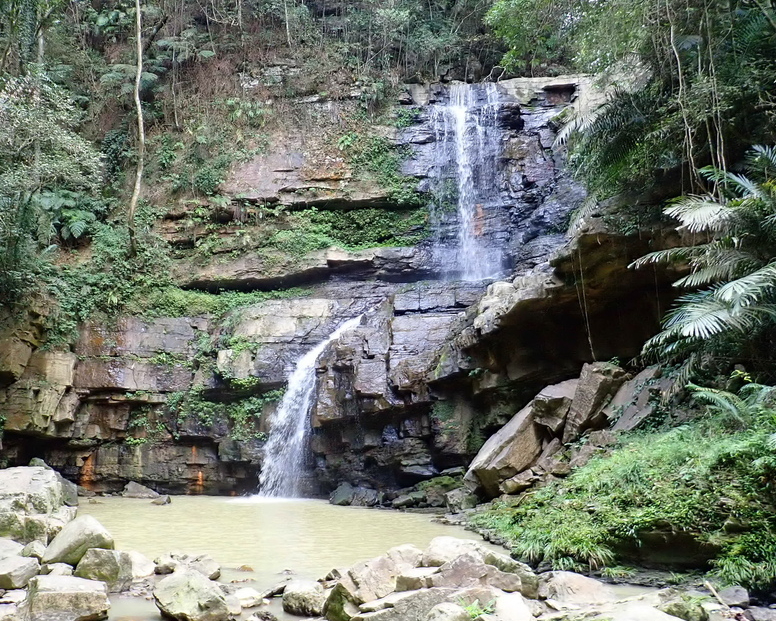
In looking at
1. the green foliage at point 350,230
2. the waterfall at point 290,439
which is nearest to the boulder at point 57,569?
the waterfall at point 290,439

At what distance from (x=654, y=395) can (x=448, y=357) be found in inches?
175

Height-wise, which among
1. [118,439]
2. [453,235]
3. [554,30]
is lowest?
[118,439]

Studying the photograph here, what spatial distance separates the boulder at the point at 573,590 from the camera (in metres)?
4.70

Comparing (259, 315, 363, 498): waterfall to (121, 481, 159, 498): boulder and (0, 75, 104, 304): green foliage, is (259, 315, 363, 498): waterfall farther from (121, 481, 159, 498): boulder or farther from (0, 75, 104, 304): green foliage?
(0, 75, 104, 304): green foliage

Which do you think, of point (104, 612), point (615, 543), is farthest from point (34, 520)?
point (615, 543)

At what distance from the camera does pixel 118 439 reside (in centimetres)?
1512

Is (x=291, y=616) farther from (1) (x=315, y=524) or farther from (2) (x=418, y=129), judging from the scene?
(2) (x=418, y=129)

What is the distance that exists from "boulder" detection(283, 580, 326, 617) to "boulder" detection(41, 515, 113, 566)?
186 cm

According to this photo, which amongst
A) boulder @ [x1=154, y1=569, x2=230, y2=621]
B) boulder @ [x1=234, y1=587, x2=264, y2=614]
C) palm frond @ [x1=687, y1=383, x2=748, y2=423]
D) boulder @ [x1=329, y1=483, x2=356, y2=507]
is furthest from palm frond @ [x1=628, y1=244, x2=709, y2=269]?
boulder @ [x1=329, y1=483, x2=356, y2=507]

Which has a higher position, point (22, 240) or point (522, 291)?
point (22, 240)

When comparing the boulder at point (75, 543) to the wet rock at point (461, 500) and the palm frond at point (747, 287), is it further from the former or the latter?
the palm frond at point (747, 287)

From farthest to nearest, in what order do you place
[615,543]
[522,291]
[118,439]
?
[118,439], [522,291], [615,543]

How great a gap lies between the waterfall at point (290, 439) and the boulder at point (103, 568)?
851 cm

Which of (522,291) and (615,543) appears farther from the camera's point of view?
(522,291)
